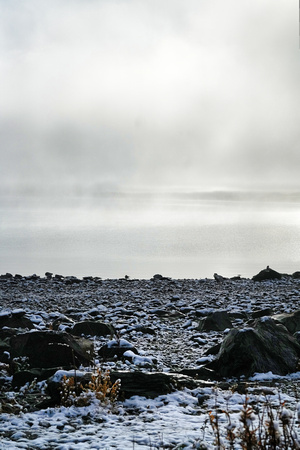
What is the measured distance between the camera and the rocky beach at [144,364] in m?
6.16

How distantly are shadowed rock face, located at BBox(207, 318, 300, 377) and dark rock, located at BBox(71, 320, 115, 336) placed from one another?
Result: 16.2 feet

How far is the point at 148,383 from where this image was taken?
786cm

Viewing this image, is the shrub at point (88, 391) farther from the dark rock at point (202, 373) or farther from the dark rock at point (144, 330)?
the dark rock at point (144, 330)

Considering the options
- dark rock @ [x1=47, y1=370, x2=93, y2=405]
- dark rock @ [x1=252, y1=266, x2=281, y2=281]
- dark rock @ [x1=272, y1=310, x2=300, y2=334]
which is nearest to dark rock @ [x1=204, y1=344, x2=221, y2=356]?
dark rock @ [x1=272, y1=310, x2=300, y2=334]

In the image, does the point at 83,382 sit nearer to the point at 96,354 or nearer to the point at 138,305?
the point at 96,354

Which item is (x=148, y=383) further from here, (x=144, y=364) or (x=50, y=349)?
(x=50, y=349)

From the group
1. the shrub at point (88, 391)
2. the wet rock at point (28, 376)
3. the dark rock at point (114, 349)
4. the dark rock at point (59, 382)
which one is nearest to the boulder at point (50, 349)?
the dark rock at point (114, 349)

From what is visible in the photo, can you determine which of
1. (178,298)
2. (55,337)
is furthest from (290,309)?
(55,337)

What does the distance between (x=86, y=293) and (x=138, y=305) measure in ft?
22.4

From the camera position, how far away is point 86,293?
26719 mm

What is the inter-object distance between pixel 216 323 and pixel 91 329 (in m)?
4.23

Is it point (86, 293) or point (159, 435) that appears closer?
point (159, 435)

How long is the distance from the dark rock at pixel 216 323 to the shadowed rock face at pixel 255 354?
14.5 feet

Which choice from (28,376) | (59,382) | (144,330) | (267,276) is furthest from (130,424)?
(267,276)
